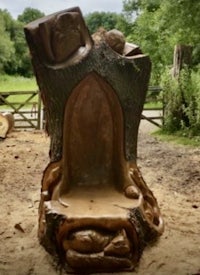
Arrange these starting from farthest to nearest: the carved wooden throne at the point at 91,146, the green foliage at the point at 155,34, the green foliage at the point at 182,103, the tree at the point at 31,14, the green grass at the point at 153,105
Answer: the green grass at the point at 153,105 < the green foliage at the point at 155,34 < the green foliage at the point at 182,103 < the tree at the point at 31,14 < the carved wooden throne at the point at 91,146

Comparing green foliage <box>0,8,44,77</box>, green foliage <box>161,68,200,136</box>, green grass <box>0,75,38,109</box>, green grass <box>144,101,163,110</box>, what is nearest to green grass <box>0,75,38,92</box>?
green grass <box>0,75,38,109</box>

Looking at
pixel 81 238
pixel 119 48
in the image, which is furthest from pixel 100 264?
pixel 119 48

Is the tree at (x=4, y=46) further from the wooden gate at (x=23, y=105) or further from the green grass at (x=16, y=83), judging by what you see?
the wooden gate at (x=23, y=105)

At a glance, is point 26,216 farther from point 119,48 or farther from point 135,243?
point 119,48

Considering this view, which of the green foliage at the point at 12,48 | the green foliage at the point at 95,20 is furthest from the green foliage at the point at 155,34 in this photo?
the green foliage at the point at 12,48

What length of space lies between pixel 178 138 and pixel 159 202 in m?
2.70

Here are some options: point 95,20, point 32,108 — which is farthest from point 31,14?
point 32,108

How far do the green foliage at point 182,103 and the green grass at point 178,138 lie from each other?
0.22 feet

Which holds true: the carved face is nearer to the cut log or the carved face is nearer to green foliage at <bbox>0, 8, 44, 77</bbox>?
green foliage at <bbox>0, 8, 44, 77</bbox>

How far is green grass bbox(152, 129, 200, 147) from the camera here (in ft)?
18.0

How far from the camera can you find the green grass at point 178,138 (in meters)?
5.47

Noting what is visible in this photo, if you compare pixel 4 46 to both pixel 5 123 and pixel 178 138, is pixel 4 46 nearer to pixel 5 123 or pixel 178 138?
pixel 5 123

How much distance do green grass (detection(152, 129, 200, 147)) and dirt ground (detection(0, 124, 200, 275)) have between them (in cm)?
20

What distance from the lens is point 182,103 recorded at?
236 inches
